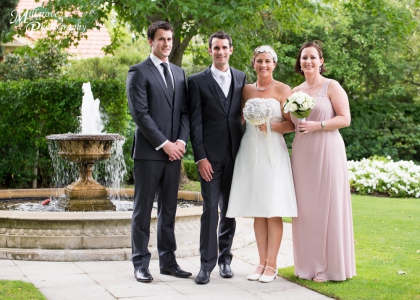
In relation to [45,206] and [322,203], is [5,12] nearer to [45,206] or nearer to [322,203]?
[45,206]

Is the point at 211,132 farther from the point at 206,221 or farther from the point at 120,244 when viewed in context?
the point at 120,244

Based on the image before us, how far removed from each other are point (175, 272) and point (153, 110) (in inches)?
59.3

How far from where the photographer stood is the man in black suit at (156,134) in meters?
5.52

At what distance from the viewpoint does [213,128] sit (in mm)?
5641

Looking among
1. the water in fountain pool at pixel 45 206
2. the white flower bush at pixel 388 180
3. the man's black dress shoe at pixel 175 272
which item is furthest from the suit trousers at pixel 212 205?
the white flower bush at pixel 388 180

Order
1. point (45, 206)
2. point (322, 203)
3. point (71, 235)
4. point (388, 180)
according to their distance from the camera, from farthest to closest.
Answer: point (388, 180) < point (45, 206) < point (71, 235) < point (322, 203)

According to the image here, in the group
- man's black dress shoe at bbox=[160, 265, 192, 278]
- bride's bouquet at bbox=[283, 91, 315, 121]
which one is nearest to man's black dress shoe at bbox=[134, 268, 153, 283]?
man's black dress shoe at bbox=[160, 265, 192, 278]

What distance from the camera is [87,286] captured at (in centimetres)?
541

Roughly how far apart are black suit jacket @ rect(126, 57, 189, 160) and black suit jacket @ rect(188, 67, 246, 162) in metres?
0.11

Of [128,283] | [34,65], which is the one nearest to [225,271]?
[128,283]

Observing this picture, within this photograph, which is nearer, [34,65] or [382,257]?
[382,257]

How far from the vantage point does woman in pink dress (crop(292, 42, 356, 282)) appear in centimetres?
561

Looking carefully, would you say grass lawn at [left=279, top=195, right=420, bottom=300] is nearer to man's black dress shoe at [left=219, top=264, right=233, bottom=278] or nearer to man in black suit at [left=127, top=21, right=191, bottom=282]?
man's black dress shoe at [left=219, top=264, right=233, bottom=278]

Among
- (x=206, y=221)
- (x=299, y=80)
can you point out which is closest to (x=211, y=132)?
(x=206, y=221)
